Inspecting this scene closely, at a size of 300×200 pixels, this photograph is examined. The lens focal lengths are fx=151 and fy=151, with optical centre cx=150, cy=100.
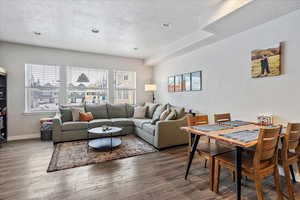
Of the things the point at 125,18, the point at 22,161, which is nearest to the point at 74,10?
the point at 125,18

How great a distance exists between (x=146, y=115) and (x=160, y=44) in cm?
219

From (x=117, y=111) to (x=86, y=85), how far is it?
1386mm

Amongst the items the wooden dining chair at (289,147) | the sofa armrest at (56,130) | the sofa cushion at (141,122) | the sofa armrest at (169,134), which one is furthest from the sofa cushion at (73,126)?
the wooden dining chair at (289,147)

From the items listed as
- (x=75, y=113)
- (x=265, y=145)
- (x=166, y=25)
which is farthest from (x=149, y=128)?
(x=265, y=145)

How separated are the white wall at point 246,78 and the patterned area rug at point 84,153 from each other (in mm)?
1809

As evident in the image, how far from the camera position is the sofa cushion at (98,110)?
467 centimetres

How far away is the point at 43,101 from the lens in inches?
179

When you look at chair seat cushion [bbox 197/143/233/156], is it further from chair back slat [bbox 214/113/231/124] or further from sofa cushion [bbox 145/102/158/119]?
sofa cushion [bbox 145/102/158/119]

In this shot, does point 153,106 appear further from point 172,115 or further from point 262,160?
point 262,160

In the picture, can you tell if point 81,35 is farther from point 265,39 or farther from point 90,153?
point 265,39

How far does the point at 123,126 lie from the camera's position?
4484mm

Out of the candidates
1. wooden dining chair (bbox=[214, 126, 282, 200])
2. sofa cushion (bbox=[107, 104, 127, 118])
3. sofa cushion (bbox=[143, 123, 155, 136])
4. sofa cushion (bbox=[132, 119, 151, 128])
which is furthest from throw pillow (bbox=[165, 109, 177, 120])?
sofa cushion (bbox=[107, 104, 127, 118])

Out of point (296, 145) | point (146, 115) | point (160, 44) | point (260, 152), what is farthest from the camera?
point (146, 115)

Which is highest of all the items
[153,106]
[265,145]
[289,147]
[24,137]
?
[153,106]
